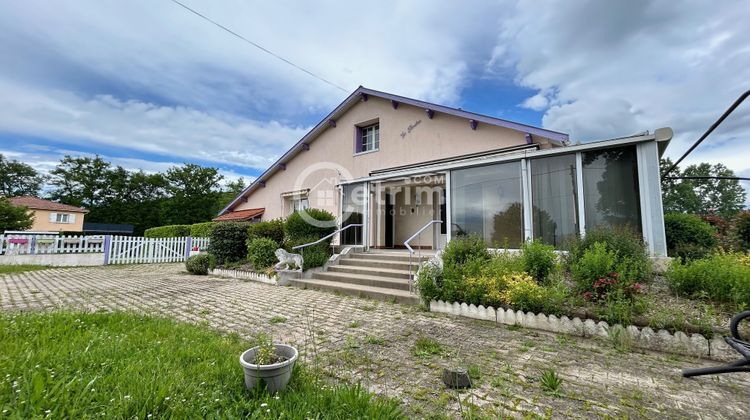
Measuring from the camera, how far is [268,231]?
1047 cm

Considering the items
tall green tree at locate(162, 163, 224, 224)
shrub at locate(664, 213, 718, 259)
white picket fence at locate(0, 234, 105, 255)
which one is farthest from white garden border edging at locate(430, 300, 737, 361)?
tall green tree at locate(162, 163, 224, 224)

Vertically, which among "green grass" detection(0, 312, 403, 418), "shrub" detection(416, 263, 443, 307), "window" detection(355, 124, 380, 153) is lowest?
"green grass" detection(0, 312, 403, 418)

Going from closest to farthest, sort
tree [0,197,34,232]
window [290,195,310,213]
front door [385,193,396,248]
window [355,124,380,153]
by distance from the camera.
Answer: front door [385,193,396,248]
window [355,124,380,153]
window [290,195,310,213]
tree [0,197,34,232]

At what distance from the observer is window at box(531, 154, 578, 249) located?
6281mm

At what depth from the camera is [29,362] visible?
245 cm

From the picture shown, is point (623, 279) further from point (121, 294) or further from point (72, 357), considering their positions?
point (121, 294)

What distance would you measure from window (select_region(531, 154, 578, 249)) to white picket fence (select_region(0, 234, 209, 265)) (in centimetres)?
1280

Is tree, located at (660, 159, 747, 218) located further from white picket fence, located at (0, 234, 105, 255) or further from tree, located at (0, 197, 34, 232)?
tree, located at (0, 197, 34, 232)

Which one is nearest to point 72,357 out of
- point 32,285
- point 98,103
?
point 32,285

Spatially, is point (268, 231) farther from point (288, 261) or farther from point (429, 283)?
point (429, 283)

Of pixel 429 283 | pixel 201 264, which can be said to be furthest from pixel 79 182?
pixel 429 283

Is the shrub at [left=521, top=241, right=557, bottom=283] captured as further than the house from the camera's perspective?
No

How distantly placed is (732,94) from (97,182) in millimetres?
56589

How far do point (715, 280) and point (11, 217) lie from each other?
34319 mm
